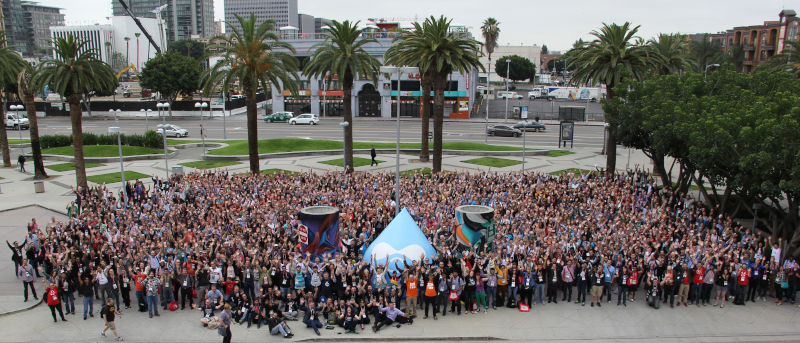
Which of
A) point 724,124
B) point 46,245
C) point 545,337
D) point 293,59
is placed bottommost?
point 545,337

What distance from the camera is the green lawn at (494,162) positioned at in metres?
39.4

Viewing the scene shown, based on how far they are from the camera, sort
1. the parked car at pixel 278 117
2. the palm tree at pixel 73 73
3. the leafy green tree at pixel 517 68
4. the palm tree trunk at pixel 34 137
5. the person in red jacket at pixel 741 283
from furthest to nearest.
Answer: the leafy green tree at pixel 517 68 < the parked car at pixel 278 117 < the palm tree trunk at pixel 34 137 < the palm tree at pixel 73 73 < the person in red jacket at pixel 741 283

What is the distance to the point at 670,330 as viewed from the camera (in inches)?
584

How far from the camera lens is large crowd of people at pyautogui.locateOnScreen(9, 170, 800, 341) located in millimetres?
15258

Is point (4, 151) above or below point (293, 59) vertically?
below

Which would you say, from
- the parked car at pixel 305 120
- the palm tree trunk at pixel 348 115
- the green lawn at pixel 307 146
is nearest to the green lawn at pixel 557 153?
the green lawn at pixel 307 146

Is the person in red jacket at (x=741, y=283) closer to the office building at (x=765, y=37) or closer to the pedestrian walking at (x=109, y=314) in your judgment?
the pedestrian walking at (x=109, y=314)

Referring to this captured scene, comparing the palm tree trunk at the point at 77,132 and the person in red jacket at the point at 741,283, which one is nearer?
the person in red jacket at the point at 741,283

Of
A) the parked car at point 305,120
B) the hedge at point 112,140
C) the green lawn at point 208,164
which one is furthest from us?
the parked car at point 305,120

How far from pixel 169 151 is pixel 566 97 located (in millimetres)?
74251

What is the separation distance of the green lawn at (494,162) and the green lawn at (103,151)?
26.9 meters

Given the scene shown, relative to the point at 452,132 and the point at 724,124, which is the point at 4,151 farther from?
the point at 724,124

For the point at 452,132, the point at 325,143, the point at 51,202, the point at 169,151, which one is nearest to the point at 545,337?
the point at 51,202

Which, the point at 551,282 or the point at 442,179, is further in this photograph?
the point at 442,179
